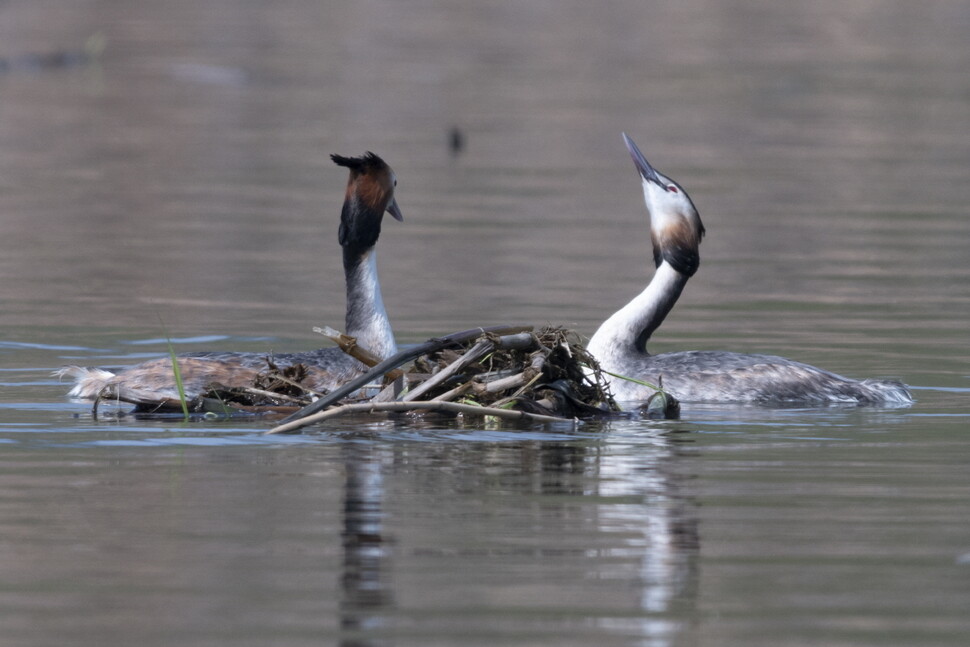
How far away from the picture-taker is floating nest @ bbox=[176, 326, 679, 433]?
9.81 m

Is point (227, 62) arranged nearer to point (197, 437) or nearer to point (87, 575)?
point (197, 437)

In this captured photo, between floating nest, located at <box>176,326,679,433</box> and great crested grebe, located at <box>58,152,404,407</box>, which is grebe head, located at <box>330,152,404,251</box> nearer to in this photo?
great crested grebe, located at <box>58,152,404,407</box>

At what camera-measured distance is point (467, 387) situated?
33.2 ft

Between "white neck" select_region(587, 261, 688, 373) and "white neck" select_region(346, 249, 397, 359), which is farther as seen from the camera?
"white neck" select_region(587, 261, 688, 373)

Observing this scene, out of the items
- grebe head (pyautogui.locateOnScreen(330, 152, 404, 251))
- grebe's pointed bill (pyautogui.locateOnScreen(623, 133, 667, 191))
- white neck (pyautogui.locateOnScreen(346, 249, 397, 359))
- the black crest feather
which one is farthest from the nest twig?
grebe's pointed bill (pyautogui.locateOnScreen(623, 133, 667, 191))

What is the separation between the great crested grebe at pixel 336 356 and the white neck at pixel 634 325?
1.39 metres

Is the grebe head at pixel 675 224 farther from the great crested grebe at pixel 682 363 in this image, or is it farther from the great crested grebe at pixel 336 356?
the great crested grebe at pixel 336 356

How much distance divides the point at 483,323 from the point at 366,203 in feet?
8.95

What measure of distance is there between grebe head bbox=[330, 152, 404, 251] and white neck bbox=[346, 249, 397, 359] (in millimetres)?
123

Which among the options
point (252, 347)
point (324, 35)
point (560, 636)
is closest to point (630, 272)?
point (252, 347)

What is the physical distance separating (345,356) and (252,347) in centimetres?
220

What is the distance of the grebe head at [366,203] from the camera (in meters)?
11.6

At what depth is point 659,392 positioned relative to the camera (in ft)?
36.1

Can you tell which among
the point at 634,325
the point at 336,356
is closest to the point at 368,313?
the point at 336,356
